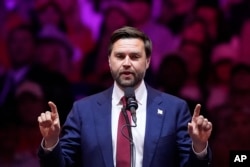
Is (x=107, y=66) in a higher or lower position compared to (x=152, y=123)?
higher

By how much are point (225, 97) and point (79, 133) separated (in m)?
2.41

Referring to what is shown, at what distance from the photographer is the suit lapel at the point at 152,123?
2.67 meters

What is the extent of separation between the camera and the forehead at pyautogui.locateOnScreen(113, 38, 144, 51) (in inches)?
110

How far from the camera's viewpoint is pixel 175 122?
2.79 m

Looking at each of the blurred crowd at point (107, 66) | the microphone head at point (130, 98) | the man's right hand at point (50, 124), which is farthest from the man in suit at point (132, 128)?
the blurred crowd at point (107, 66)

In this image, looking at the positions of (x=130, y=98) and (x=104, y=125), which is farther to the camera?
(x=104, y=125)

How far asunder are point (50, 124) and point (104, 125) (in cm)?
32

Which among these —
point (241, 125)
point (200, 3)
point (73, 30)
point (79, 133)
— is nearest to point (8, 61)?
point (73, 30)

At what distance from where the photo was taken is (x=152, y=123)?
2738 mm

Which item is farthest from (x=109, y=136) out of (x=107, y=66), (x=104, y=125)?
(x=107, y=66)

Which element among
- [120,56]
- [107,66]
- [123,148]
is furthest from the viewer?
[107,66]

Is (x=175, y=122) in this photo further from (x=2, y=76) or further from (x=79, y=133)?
(x=2, y=76)

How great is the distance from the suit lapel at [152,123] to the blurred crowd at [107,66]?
6.79 feet

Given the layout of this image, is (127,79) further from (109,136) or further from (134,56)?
(109,136)
